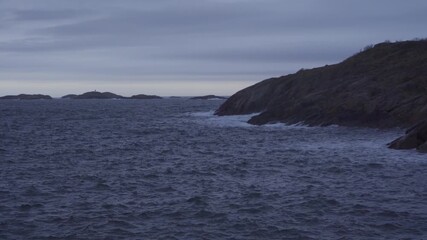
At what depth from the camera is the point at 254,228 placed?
16141 millimetres

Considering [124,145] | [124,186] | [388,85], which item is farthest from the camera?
[388,85]

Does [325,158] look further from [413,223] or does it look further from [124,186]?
[413,223]

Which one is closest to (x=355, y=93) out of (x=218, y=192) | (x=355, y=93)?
(x=355, y=93)

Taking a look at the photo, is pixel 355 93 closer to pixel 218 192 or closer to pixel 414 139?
pixel 414 139

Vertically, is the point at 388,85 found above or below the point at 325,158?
above

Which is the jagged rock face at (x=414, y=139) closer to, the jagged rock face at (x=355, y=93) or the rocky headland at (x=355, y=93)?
the rocky headland at (x=355, y=93)

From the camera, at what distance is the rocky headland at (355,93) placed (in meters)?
47.0

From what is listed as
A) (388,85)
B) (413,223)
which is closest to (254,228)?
(413,223)

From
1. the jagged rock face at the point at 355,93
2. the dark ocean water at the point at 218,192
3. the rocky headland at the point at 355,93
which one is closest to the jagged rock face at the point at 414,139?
the rocky headland at the point at 355,93

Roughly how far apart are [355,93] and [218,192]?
117 feet

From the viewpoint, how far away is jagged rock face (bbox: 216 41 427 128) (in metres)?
47.1

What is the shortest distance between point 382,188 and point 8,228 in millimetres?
13171

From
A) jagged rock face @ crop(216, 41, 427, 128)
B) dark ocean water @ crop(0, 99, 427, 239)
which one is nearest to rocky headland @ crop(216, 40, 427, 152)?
jagged rock face @ crop(216, 41, 427, 128)

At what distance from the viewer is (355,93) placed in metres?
54.0
